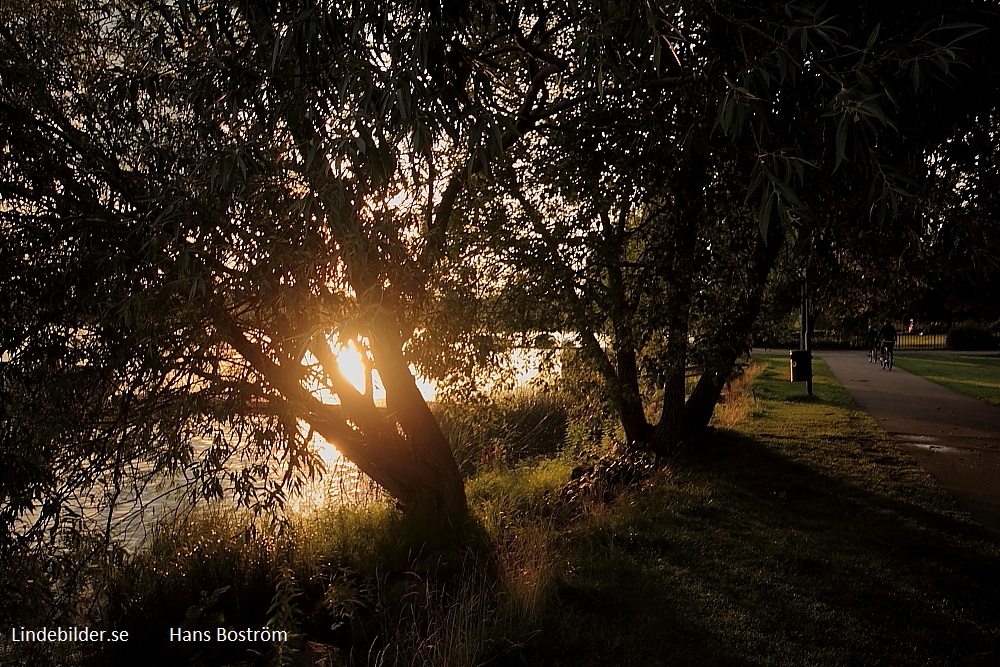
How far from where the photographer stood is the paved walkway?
8.74m

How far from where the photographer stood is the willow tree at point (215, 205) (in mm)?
3150

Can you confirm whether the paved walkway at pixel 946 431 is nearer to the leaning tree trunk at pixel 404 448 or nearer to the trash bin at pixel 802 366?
the trash bin at pixel 802 366

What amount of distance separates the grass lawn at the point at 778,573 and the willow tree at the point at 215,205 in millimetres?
2782

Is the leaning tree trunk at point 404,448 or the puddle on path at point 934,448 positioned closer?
the leaning tree trunk at point 404,448

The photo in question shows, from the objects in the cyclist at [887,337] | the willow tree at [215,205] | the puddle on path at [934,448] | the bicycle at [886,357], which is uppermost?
the willow tree at [215,205]

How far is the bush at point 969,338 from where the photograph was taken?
39.3 meters

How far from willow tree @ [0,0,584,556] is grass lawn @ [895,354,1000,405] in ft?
54.7

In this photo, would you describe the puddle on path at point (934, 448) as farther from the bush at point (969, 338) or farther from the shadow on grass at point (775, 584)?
the bush at point (969, 338)

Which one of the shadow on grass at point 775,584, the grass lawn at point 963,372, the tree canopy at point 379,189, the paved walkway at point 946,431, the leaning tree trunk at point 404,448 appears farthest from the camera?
the grass lawn at point 963,372

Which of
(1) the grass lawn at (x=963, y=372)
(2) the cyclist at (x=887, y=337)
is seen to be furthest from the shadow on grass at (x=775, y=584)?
(2) the cyclist at (x=887, y=337)

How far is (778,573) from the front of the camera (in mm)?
6441

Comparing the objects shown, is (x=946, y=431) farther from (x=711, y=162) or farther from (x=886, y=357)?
(x=886, y=357)

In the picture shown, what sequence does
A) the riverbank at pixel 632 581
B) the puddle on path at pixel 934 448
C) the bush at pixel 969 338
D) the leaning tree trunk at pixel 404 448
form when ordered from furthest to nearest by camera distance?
the bush at pixel 969 338, the puddle on path at pixel 934 448, the leaning tree trunk at pixel 404 448, the riverbank at pixel 632 581

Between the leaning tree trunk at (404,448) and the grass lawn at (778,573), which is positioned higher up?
the leaning tree trunk at (404,448)
